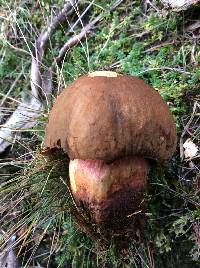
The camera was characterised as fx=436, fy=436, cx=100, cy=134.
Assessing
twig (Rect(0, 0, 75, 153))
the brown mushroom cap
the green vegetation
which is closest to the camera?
the brown mushroom cap

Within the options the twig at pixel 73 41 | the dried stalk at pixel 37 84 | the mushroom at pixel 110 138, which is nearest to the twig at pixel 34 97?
the dried stalk at pixel 37 84

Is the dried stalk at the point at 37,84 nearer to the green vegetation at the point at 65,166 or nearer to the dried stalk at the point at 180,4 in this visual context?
the green vegetation at the point at 65,166

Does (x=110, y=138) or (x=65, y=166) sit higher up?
(x=110, y=138)

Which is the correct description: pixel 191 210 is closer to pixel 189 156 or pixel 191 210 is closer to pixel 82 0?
pixel 189 156

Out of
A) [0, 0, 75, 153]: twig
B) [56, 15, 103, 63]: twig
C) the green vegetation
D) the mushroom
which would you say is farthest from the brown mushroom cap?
[56, 15, 103, 63]: twig

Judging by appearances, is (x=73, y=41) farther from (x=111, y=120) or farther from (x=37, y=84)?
(x=111, y=120)

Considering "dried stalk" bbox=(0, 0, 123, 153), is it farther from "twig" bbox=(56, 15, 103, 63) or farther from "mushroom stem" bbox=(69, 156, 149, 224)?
"mushroom stem" bbox=(69, 156, 149, 224)

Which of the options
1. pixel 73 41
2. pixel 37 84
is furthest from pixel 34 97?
pixel 73 41
